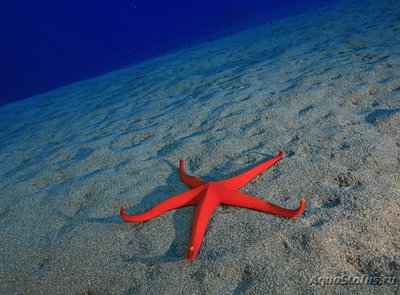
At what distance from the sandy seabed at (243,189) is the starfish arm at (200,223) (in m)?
0.13

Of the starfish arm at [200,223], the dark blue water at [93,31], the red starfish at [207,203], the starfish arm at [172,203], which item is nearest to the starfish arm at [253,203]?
the red starfish at [207,203]

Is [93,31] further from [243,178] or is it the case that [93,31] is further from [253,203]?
[253,203]

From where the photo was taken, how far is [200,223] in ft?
6.17

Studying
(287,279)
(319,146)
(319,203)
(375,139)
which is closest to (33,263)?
(287,279)

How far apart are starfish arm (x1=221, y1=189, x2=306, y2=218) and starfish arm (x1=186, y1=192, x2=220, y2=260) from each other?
0.10 meters

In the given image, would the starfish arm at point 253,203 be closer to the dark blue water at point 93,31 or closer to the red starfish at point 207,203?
the red starfish at point 207,203

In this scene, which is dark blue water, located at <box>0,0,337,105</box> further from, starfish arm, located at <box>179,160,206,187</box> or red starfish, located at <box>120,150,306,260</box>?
red starfish, located at <box>120,150,306,260</box>

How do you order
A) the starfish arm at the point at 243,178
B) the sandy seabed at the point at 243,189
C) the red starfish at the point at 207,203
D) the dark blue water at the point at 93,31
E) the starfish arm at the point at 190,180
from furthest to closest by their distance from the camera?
1. the dark blue water at the point at 93,31
2. the starfish arm at the point at 190,180
3. the starfish arm at the point at 243,178
4. the red starfish at the point at 207,203
5. the sandy seabed at the point at 243,189

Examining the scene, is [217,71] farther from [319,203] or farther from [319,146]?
[319,203]

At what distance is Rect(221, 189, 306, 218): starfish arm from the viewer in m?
1.89

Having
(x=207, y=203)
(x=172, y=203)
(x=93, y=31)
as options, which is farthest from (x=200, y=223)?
(x=93, y=31)

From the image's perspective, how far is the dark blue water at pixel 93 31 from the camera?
32344mm

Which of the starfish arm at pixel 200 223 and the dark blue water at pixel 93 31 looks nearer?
the starfish arm at pixel 200 223

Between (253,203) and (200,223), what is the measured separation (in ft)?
1.47
